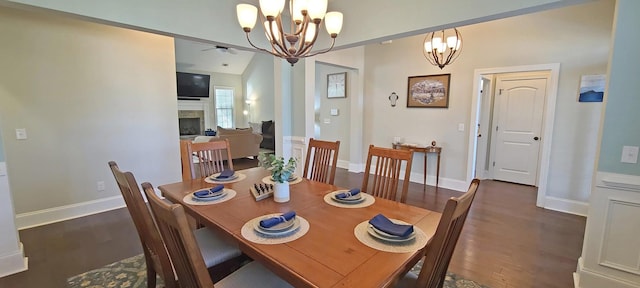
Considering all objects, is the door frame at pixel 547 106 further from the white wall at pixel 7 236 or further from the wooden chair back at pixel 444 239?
the white wall at pixel 7 236

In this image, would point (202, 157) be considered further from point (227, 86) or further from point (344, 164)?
point (227, 86)

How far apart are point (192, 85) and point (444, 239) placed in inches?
380

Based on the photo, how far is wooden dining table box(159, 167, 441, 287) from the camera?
3.46ft

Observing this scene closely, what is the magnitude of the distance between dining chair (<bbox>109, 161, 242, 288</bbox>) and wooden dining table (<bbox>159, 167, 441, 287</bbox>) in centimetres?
22

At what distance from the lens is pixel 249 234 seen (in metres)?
1.36

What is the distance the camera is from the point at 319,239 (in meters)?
1.33

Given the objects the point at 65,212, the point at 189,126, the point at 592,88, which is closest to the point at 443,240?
the point at 592,88

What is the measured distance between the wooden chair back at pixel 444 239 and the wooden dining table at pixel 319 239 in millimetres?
89

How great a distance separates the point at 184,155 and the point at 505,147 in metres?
5.43

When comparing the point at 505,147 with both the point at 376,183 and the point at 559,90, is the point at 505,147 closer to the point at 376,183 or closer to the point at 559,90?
the point at 559,90

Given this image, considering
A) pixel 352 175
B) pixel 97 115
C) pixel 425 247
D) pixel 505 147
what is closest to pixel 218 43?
pixel 97 115

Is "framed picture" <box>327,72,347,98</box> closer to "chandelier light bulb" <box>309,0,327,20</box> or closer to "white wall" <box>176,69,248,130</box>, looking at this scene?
"chandelier light bulb" <box>309,0,327,20</box>

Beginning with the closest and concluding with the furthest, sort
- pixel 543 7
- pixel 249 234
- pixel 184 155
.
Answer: pixel 249 234 → pixel 543 7 → pixel 184 155

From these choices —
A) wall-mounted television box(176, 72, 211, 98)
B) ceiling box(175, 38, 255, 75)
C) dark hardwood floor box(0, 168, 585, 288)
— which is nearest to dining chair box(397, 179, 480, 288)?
dark hardwood floor box(0, 168, 585, 288)
